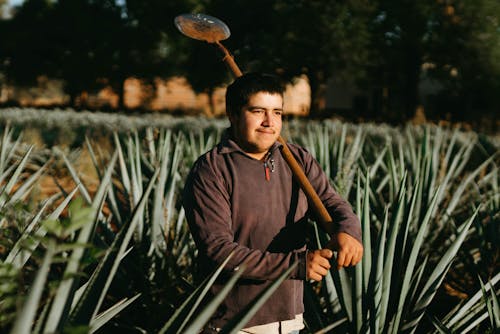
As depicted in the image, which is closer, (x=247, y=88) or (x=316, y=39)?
(x=247, y=88)

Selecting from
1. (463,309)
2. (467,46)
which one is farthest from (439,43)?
(463,309)

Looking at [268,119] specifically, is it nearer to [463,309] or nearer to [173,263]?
[463,309]

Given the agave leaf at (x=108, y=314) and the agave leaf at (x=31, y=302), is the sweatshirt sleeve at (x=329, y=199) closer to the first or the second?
the agave leaf at (x=108, y=314)

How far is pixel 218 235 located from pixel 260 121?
Result: 0.36 meters

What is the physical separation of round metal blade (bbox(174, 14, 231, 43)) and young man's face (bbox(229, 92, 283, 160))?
313 mm

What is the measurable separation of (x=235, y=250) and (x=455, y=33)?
742 inches

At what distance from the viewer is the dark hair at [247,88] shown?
148cm

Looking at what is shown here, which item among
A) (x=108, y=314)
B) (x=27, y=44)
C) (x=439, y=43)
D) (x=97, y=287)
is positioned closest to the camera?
(x=97, y=287)

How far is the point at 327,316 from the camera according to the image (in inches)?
79.2

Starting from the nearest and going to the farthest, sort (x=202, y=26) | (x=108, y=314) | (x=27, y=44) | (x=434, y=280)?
(x=108, y=314) < (x=202, y=26) < (x=434, y=280) < (x=27, y=44)

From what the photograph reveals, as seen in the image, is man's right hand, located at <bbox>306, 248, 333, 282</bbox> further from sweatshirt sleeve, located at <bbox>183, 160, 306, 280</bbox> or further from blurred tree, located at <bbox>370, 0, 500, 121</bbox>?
blurred tree, located at <bbox>370, 0, 500, 121</bbox>

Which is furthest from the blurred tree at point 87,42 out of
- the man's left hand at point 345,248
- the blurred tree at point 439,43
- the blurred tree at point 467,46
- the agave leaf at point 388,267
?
the man's left hand at point 345,248

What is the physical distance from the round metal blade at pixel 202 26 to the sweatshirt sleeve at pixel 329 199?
452mm

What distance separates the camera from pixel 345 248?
1.36 meters
